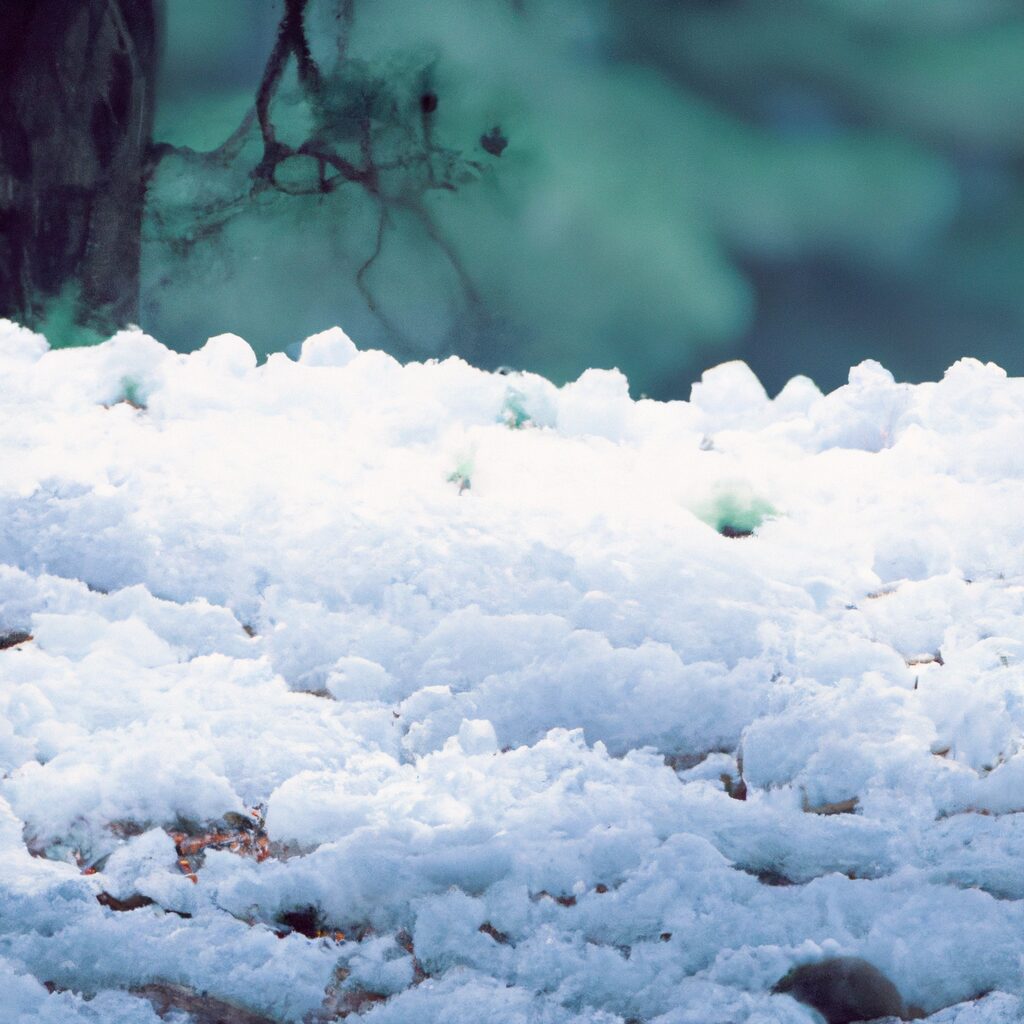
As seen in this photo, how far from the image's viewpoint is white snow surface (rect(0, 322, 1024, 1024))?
113 centimetres

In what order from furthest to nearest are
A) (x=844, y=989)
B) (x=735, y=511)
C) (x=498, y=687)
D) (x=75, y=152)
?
(x=75, y=152) < (x=735, y=511) < (x=498, y=687) < (x=844, y=989)

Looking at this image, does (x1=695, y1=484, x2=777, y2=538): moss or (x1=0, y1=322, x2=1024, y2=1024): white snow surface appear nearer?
(x1=0, y1=322, x2=1024, y2=1024): white snow surface

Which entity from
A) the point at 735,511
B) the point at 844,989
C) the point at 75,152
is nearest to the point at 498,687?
the point at 844,989

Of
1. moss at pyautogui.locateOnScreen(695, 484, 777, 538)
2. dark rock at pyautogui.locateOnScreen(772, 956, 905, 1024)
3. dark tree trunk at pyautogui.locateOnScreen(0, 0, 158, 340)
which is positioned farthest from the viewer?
dark tree trunk at pyautogui.locateOnScreen(0, 0, 158, 340)

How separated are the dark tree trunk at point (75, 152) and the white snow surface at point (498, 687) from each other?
0.17 m

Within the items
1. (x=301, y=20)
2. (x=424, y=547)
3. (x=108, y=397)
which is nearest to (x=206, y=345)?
(x=108, y=397)

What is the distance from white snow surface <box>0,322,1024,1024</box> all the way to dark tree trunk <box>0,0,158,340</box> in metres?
0.17

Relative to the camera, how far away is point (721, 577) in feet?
6.30

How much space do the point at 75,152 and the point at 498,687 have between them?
190cm

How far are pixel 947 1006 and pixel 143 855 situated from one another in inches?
37.2

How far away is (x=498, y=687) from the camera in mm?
1623

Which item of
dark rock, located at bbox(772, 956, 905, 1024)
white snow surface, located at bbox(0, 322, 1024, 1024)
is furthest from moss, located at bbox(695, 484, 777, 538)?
dark rock, located at bbox(772, 956, 905, 1024)

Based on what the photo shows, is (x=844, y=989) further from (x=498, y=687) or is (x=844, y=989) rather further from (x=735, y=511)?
(x=735, y=511)

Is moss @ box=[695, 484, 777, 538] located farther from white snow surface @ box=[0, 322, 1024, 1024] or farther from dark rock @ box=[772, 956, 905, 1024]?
dark rock @ box=[772, 956, 905, 1024]
